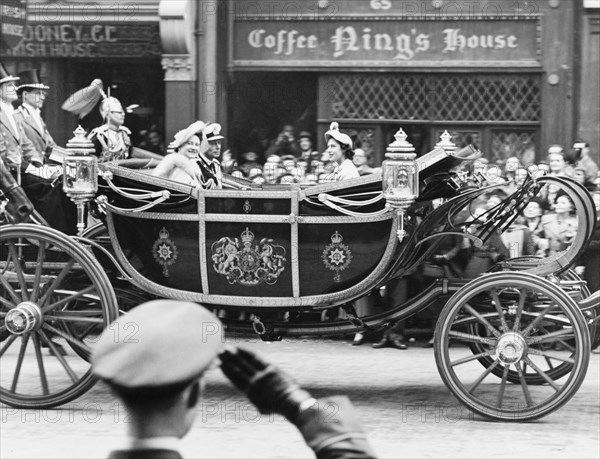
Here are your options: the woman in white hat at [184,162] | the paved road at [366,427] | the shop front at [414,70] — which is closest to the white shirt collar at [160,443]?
the paved road at [366,427]

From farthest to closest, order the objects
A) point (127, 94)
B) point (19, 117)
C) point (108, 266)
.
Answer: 1. point (127, 94)
2. point (19, 117)
3. point (108, 266)

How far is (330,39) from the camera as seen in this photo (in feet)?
43.5

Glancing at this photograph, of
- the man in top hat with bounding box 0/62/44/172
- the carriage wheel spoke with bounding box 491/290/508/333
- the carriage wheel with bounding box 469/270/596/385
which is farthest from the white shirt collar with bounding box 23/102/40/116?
the carriage wheel spoke with bounding box 491/290/508/333

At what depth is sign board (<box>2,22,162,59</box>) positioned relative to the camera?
13.4m

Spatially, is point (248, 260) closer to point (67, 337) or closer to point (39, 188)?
point (67, 337)

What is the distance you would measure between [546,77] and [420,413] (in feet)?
21.9

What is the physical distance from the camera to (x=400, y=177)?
6.54m

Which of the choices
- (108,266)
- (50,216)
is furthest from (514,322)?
(50,216)

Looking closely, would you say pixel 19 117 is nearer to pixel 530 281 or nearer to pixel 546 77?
pixel 530 281

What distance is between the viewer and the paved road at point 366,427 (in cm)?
608

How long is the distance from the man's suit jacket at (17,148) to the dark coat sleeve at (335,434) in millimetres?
5675

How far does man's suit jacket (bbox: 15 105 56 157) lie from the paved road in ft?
5.90

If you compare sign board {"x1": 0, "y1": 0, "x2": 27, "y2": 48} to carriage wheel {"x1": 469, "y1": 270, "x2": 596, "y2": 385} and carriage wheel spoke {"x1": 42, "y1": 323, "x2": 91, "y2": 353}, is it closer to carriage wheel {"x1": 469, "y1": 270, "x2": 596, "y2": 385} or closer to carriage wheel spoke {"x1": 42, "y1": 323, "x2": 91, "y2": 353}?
carriage wheel spoke {"x1": 42, "y1": 323, "x2": 91, "y2": 353}

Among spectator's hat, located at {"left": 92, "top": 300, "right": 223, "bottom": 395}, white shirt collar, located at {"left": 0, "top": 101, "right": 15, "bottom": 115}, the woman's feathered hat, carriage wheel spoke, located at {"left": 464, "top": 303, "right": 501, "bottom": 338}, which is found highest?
the woman's feathered hat
